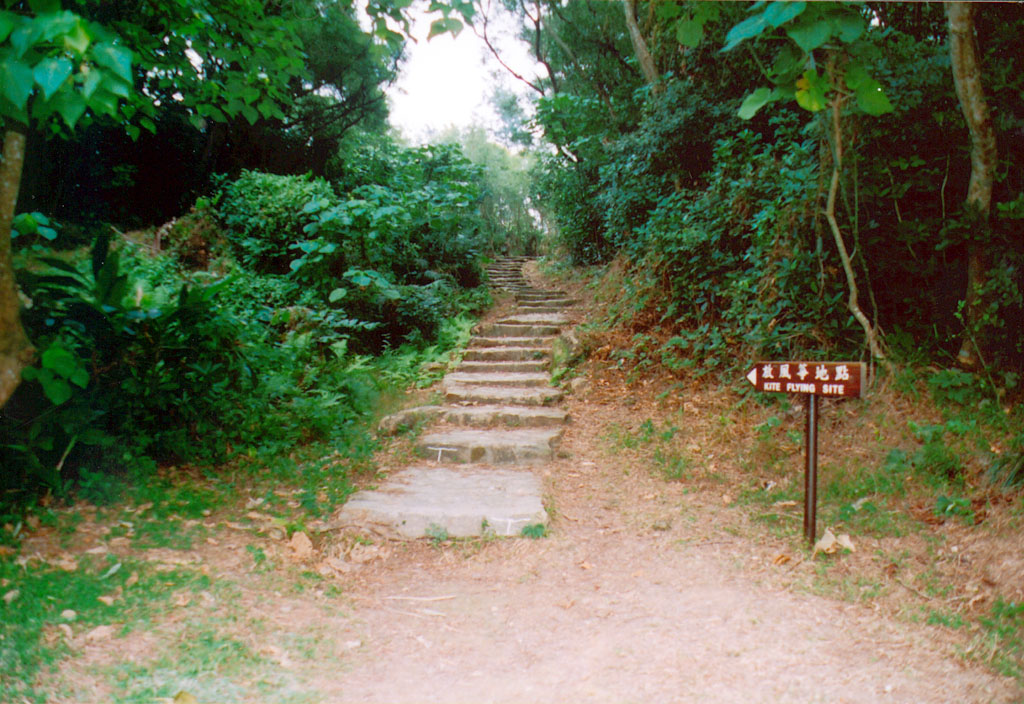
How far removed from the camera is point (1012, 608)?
2.89m

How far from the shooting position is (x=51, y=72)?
1931 mm

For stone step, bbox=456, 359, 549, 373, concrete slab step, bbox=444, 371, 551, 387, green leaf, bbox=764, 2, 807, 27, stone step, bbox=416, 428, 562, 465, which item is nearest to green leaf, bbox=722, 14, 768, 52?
green leaf, bbox=764, 2, 807, 27

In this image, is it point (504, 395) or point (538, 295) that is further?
point (538, 295)

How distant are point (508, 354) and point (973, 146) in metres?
5.37

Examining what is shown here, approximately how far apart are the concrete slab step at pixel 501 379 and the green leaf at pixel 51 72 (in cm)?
564

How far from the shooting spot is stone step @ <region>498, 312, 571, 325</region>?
943 centimetres

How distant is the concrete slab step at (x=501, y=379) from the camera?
744cm

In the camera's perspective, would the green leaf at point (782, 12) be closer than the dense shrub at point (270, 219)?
Yes

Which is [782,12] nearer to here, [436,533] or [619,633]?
[619,633]

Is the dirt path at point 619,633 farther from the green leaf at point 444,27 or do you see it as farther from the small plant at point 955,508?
the green leaf at point 444,27

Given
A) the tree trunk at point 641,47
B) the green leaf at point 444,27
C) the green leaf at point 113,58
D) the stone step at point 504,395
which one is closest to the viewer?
the green leaf at point 113,58

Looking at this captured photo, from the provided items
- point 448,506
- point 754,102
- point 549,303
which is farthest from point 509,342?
point 754,102

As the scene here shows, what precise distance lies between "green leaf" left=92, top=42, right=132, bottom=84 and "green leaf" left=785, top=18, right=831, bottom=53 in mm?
2524

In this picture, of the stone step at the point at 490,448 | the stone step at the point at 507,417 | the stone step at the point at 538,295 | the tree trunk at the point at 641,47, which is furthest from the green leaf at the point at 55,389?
the tree trunk at the point at 641,47
